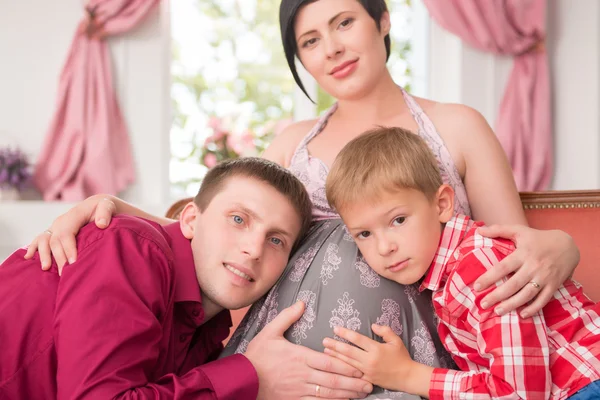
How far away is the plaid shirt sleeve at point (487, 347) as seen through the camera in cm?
122

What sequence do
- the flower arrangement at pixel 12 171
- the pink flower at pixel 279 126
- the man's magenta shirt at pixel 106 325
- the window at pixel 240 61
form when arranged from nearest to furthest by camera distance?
the man's magenta shirt at pixel 106 325
the flower arrangement at pixel 12 171
the pink flower at pixel 279 126
the window at pixel 240 61

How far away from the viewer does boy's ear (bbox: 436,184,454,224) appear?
1443 millimetres

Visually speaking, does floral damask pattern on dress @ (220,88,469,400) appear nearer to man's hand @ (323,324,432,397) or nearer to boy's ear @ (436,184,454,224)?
man's hand @ (323,324,432,397)

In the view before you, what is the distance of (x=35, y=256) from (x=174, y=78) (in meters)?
3.43

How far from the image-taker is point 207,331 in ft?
5.34

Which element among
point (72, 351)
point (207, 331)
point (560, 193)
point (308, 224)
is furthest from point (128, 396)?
point (560, 193)

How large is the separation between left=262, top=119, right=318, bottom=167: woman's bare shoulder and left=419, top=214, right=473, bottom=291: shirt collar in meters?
0.74

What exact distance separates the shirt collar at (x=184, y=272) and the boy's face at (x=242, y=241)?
0.05 feet

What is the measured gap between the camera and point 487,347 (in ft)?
4.11

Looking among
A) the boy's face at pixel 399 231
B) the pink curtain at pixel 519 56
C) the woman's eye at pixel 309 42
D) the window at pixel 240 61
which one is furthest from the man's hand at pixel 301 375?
the window at pixel 240 61

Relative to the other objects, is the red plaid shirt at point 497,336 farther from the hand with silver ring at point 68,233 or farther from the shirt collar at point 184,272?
the hand with silver ring at point 68,233

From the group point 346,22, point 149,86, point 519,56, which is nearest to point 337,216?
point 346,22

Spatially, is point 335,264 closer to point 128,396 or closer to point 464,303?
point 464,303

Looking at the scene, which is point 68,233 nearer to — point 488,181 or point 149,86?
point 488,181
